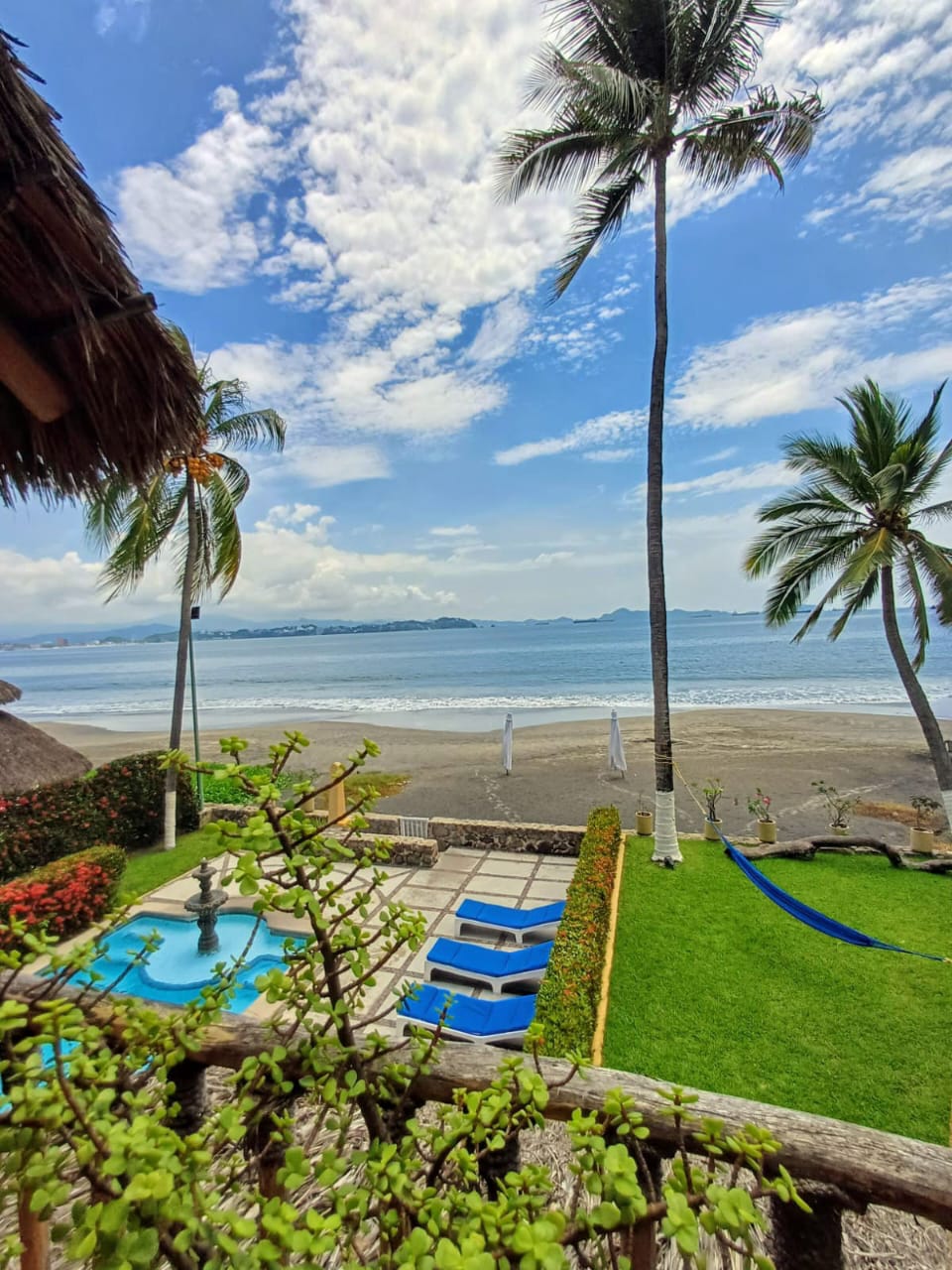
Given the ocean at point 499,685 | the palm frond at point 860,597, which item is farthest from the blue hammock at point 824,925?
the ocean at point 499,685

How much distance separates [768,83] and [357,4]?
532cm

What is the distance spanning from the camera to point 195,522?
30.1 ft

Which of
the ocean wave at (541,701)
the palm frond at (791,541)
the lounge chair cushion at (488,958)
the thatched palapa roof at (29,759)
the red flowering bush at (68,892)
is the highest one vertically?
the palm frond at (791,541)

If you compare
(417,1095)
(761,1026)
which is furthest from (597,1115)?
(761,1026)

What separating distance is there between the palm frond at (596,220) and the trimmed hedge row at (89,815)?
816cm

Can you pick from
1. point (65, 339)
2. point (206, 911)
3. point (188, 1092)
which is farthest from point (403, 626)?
point (188, 1092)

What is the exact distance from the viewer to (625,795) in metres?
11.6

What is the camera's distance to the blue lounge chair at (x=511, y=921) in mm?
5574

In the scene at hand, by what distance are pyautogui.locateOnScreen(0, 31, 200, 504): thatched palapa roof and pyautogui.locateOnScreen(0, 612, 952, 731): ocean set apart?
21.5 metres

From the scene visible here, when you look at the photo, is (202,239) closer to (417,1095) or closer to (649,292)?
(649,292)

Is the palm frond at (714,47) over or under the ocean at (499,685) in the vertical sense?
over

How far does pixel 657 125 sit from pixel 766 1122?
29.7 feet

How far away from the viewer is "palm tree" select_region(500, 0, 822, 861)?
259 inches

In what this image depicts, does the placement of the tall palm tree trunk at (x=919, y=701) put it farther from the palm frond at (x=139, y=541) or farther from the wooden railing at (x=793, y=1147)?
the palm frond at (x=139, y=541)
